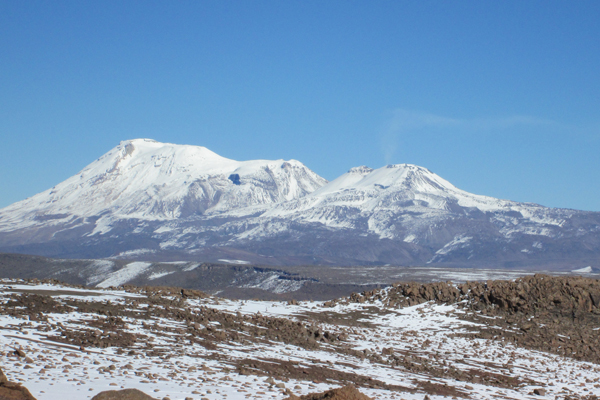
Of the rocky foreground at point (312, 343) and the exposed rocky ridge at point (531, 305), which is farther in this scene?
the exposed rocky ridge at point (531, 305)

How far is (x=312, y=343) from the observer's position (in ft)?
66.6

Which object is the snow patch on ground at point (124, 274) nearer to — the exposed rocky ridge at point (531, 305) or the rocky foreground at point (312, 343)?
the rocky foreground at point (312, 343)

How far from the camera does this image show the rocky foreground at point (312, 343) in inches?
555

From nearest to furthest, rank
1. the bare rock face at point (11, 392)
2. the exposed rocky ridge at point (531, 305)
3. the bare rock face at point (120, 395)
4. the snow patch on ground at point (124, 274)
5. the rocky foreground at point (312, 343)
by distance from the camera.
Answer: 1. the bare rock face at point (11, 392)
2. the bare rock face at point (120, 395)
3. the rocky foreground at point (312, 343)
4. the exposed rocky ridge at point (531, 305)
5. the snow patch on ground at point (124, 274)

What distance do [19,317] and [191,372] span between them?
661 centimetres

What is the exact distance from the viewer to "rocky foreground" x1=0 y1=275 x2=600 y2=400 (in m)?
14.1

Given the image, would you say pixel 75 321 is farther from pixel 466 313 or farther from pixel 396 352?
pixel 466 313

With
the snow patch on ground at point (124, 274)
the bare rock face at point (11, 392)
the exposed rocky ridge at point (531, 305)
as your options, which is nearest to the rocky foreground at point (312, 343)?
the exposed rocky ridge at point (531, 305)

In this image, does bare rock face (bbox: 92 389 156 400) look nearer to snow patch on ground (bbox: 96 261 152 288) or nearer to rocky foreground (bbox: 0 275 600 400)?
rocky foreground (bbox: 0 275 600 400)

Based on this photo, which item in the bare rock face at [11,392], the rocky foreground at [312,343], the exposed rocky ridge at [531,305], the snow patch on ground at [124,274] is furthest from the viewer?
the snow patch on ground at [124,274]

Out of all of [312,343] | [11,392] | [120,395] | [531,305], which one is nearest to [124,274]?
[531,305]

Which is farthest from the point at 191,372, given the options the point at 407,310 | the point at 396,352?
the point at 407,310

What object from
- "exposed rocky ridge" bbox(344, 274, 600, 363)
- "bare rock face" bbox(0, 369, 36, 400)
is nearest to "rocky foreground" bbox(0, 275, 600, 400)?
"exposed rocky ridge" bbox(344, 274, 600, 363)

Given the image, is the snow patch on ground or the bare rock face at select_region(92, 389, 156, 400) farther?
the snow patch on ground
